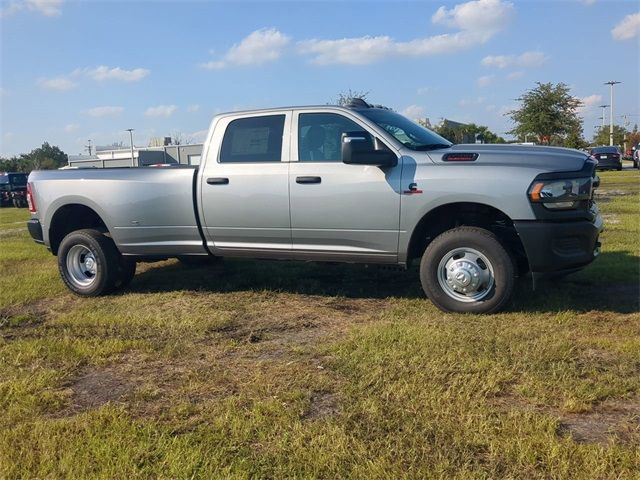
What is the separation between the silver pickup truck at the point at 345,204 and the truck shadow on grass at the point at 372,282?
487 mm

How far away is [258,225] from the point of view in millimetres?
5797

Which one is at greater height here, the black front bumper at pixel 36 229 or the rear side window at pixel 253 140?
the rear side window at pixel 253 140

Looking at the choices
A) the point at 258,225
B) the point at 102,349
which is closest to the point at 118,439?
the point at 102,349

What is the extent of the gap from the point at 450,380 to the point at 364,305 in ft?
6.98

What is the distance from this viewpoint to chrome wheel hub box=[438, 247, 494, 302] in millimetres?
5031

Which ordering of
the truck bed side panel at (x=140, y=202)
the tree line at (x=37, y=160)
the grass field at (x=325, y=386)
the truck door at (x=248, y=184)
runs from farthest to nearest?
the tree line at (x=37, y=160)
the truck bed side panel at (x=140, y=202)
the truck door at (x=248, y=184)
the grass field at (x=325, y=386)

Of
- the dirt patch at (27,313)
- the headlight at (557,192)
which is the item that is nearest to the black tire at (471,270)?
the headlight at (557,192)

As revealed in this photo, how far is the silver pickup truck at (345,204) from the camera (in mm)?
4832

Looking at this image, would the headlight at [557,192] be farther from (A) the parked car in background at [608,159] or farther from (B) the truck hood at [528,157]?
(A) the parked car in background at [608,159]

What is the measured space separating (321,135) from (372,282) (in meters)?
1.90

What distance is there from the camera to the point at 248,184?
577cm

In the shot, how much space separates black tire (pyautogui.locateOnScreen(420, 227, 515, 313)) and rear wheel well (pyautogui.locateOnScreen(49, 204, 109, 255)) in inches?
152

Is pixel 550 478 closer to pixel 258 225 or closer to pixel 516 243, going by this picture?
pixel 516 243

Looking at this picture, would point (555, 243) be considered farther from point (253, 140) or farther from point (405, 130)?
point (253, 140)
